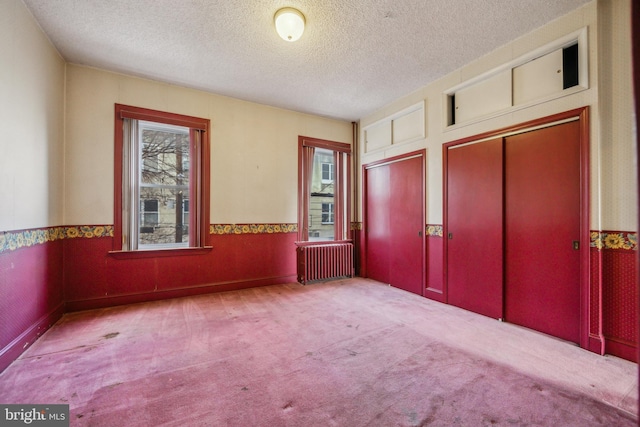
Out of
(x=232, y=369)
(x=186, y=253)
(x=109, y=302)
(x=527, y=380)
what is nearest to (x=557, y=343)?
(x=527, y=380)

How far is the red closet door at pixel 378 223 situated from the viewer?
4816mm

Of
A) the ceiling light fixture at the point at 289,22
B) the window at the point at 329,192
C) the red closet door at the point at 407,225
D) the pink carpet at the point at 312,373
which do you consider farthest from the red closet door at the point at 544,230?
the window at the point at 329,192

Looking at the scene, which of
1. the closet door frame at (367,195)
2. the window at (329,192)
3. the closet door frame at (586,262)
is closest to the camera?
the closet door frame at (586,262)

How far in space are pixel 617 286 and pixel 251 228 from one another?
14.1 ft

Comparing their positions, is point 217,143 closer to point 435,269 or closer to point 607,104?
point 435,269

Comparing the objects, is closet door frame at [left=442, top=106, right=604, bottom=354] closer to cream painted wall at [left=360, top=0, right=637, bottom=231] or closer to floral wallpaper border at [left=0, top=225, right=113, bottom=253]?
cream painted wall at [left=360, top=0, right=637, bottom=231]

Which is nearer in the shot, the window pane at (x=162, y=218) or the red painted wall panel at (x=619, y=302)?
the red painted wall panel at (x=619, y=302)

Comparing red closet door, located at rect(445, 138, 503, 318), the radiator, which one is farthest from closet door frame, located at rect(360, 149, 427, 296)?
red closet door, located at rect(445, 138, 503, 318)

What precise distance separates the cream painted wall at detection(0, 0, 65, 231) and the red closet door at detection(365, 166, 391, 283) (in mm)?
4445

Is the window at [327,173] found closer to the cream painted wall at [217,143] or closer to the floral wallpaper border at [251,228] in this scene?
the cream painted wall at [217,143]

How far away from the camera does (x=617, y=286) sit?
2.38m

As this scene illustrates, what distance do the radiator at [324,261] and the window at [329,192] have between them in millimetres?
338

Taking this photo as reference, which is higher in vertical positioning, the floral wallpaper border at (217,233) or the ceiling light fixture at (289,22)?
the ceiling light fixture at (289,22)

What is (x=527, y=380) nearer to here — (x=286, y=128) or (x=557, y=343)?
(x=557, y=343)
